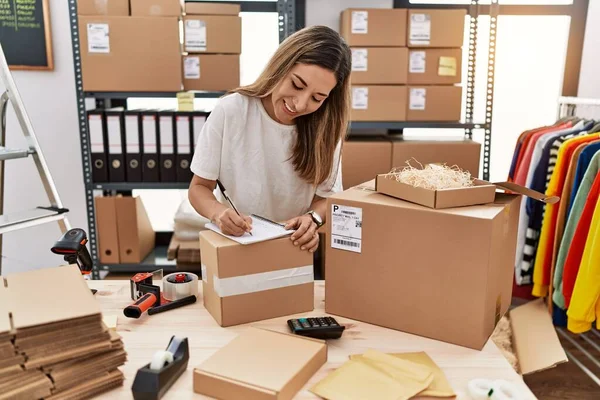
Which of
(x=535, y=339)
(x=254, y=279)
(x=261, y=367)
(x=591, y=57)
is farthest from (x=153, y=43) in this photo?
(x=591, y=57)

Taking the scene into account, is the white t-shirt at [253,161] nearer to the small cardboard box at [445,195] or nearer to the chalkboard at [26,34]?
the small cardboard box at [445,195]

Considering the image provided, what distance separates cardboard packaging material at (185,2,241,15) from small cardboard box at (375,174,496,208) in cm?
157

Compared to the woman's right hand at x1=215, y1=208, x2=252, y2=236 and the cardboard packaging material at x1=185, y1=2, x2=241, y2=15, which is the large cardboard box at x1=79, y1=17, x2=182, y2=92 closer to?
the cardboard packaging material at x1=185, y1=2, x2=241, y2=15

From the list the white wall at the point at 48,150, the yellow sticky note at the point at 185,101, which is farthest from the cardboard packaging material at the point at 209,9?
the white wall at the point at 48,150

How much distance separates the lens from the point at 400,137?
Answer: 2598 mm

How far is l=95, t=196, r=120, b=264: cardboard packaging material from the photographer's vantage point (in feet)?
8.09

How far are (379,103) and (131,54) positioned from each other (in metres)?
1.13

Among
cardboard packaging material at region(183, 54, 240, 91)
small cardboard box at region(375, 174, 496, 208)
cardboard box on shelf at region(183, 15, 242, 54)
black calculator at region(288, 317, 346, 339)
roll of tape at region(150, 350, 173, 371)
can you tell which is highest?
cardboard box on shelf at region(183, 15, 242, 54)

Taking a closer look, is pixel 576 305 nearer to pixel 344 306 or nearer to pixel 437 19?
pixel 344 306

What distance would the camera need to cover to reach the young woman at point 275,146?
4.35 feet

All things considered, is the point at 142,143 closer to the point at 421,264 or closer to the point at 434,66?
the point at 434,66

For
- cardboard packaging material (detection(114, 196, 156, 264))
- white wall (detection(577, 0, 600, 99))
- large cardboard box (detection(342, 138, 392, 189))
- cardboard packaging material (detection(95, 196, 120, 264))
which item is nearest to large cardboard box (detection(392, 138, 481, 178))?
large cardboard box (detection(342, 138, 392, 189))

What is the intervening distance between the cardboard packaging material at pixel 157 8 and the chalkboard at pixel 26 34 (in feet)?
2.13

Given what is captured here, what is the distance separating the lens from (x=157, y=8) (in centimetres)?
226
